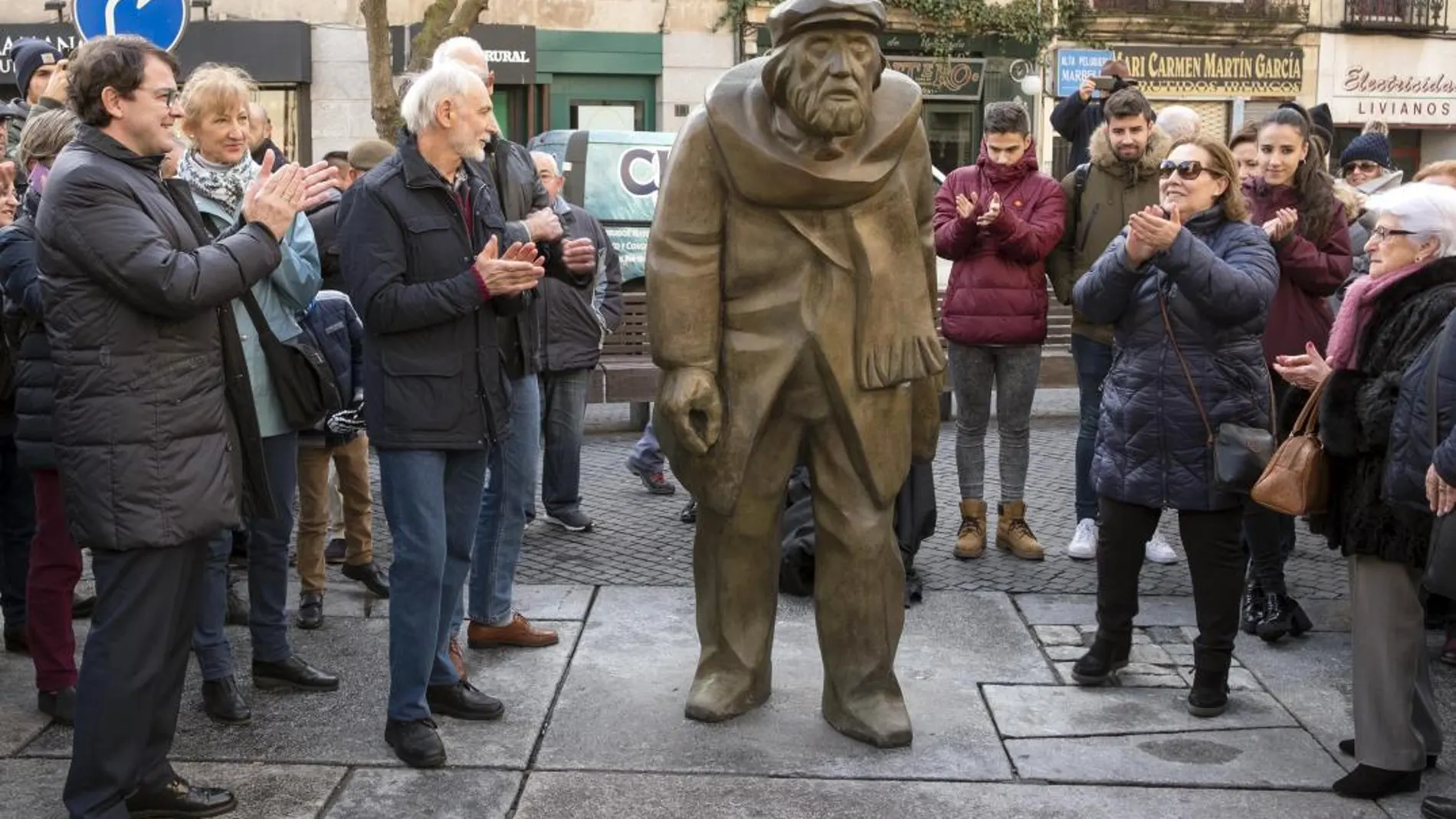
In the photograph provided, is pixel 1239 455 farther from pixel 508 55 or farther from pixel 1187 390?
pixel 508 55

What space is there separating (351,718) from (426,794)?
2.36 feet

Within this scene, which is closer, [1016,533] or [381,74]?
[1016,533]

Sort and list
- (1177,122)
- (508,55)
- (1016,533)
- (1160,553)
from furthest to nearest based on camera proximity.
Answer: (508,55) → (1177,122) → (1016,533) → (1160,553)

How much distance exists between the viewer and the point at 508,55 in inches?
836

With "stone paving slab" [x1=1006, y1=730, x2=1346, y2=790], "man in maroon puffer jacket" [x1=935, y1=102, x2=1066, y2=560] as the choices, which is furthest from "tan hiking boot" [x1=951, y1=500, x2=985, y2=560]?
"stone paving slab" [x1=1006, y1=730, x2=1346, y2=790]

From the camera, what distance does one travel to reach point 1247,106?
2412 centimetres

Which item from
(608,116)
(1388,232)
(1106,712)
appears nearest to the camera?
(1388,232)

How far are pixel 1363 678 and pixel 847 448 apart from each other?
1589mm

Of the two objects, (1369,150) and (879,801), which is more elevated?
(1369,150)

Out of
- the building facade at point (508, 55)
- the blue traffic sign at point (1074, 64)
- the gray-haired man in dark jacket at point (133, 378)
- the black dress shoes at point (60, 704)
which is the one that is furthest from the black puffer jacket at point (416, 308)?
the blue traffic sign at point (1074, 64)

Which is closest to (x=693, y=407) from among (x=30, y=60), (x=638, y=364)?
(x=30, y=60)

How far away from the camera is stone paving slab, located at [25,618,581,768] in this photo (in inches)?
186

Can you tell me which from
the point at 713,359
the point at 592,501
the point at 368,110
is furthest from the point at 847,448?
the point at 368,110

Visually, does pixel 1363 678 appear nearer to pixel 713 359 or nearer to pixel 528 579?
pixel 713 359
